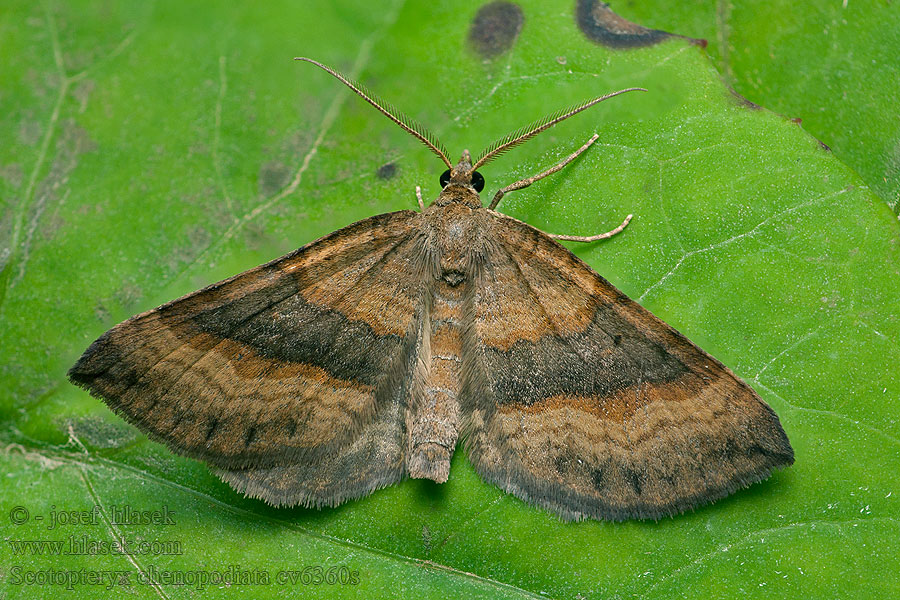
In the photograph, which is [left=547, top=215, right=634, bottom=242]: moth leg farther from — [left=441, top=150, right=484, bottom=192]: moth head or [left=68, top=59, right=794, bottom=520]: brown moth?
[left=441, top=150, right=484, bottom=192]: moth head

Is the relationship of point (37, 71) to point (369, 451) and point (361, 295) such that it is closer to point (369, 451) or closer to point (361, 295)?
point (361, 295)

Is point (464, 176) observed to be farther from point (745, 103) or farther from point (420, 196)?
point (745, 103)

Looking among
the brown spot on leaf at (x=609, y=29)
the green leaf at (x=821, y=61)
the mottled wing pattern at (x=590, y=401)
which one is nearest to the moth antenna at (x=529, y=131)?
the brown spot on leaf at (x=609, y=29)

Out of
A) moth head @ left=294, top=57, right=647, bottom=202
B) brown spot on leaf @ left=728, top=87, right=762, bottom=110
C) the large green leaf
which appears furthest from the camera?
moth head @ left=294, top=57, right=647, bottom=202

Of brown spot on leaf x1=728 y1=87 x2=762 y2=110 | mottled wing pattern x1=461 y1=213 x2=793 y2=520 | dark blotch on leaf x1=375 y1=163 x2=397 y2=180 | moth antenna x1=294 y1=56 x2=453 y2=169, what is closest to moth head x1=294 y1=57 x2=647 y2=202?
moth antenna x1=294 y1=56 x2=453 y2=169

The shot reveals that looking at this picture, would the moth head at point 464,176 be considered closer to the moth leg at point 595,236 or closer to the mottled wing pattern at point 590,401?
the mottled wing pattern at point 590,401

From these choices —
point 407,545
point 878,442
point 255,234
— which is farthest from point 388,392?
point 878,442
